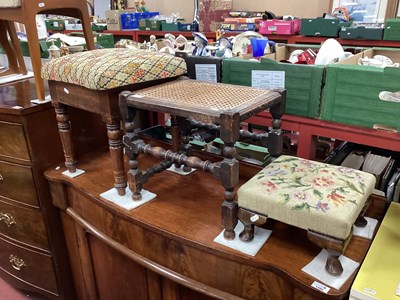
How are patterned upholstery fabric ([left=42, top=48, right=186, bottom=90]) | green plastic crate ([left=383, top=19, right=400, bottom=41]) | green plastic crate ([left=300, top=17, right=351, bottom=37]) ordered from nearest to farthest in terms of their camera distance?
patterned upholstery fabric ([left=42, top=48, right=186, bottom=90]) < green plastic crate ([left=383, top=19, right=400, bottom=41]) < green plastic crate ([left=300, top=17, right=351, bottom=37])

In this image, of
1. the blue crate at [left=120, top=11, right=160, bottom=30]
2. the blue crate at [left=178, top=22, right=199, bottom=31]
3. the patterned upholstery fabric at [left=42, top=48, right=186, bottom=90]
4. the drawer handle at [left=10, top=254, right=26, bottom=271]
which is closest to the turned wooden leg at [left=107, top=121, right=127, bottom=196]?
the patterned upholstery fabric at [left=42, top=48, right=186, bottom=90]

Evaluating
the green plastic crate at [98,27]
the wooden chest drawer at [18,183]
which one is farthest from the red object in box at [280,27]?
the wooden chest drawer at [18,183]

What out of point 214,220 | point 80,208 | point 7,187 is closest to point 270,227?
point 214,220

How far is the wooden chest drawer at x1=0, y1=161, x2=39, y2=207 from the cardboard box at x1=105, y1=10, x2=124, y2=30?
2.70m

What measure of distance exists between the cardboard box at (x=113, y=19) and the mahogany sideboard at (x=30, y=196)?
2.27 meters

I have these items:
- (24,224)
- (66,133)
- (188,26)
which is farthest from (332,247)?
(188,26)

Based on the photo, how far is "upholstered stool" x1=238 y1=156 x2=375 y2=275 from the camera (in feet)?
2.21

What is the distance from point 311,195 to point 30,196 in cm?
104

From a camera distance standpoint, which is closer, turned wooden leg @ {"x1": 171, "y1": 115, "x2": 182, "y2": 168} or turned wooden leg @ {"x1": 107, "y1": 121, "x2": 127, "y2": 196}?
turned wooden leg @ {"x1": 107, "y1": 121, "x2": 127, "y2": 196}

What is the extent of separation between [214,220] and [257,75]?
46cm

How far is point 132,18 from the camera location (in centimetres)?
363

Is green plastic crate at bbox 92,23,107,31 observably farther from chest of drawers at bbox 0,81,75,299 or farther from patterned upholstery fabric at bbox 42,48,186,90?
patterned upholstery fabric at bbox 42,48,186,90

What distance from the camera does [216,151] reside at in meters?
1.37

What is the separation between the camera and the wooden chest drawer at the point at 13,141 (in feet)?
3.92
